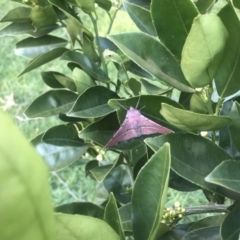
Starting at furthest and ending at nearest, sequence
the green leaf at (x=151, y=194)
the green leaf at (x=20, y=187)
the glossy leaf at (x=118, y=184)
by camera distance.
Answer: the glossy leaf at (x=118, y=184)
the green leaf at (x=151, y=194)
the green leaf at (x=20, y=187)

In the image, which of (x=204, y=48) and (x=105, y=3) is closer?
(x=204, y=48)

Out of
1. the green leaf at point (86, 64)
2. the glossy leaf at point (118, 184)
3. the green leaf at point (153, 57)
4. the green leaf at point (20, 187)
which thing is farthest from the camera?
the glossy leaf at point (118, 184)

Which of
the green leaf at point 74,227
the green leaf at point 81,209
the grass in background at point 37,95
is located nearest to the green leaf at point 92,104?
the green leaf at point 81,209

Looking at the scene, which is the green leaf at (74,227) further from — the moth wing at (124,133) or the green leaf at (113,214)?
the moth wing at (124,133)

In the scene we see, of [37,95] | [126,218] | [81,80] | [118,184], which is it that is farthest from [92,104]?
[37,95]

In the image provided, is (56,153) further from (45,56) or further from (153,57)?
(153,57)

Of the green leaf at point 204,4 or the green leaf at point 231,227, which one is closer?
the green leaf at point 231,227

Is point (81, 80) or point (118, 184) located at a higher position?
point (81, 80)

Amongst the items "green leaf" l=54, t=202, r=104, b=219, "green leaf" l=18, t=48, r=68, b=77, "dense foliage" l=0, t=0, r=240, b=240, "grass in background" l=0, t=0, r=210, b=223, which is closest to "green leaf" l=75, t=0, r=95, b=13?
"dense foliage" l=0, t=0, r=240, b=240
